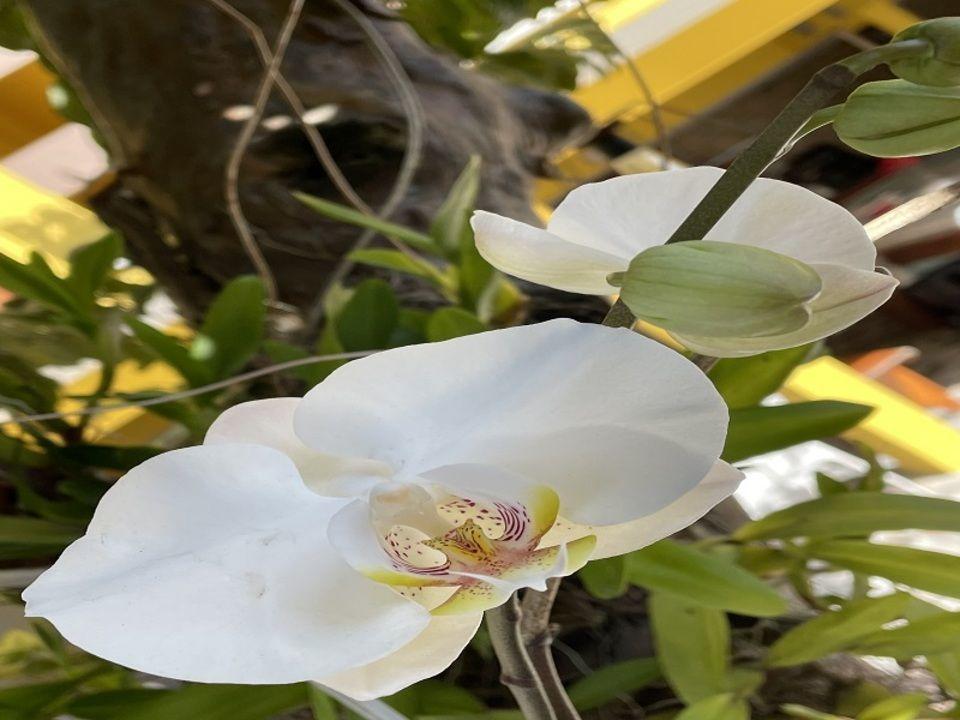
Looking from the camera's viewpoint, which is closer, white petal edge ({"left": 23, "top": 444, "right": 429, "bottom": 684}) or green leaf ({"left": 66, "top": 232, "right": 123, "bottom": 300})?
white petal edge ({"left": 23, "top": 444, "right": 429, "bottom": 684})

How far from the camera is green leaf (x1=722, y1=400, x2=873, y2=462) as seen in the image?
0.50 meters

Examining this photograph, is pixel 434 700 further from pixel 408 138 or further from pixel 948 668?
pixel 408 138

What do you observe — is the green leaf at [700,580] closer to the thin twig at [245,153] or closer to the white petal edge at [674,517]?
the white petal edge at [674,517]

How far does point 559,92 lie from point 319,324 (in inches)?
19.3

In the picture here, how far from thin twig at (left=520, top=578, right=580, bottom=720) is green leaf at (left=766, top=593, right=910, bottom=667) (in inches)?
9.1

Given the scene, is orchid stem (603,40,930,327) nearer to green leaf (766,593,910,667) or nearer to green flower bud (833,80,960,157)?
green flower bud (833,80,960,157)

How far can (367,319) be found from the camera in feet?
1.87

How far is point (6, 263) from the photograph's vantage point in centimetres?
57

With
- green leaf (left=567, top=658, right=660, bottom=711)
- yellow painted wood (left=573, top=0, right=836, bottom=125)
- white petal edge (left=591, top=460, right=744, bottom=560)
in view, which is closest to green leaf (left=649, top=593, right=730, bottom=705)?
green leaf (left=567, top=658, right=660, bottom=711)

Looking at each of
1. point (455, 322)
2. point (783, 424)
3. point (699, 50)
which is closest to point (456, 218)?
point (455, 322)

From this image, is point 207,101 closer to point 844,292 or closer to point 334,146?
point 334,146

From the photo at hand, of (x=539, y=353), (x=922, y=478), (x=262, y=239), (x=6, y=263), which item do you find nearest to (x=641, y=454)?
(x=539, y=353)

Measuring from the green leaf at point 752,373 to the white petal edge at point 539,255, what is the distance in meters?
0.27

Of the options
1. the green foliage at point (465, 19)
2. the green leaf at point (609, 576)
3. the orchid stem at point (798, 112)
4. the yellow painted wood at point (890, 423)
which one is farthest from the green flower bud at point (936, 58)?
the yellow painted wood at point (890, 423)
